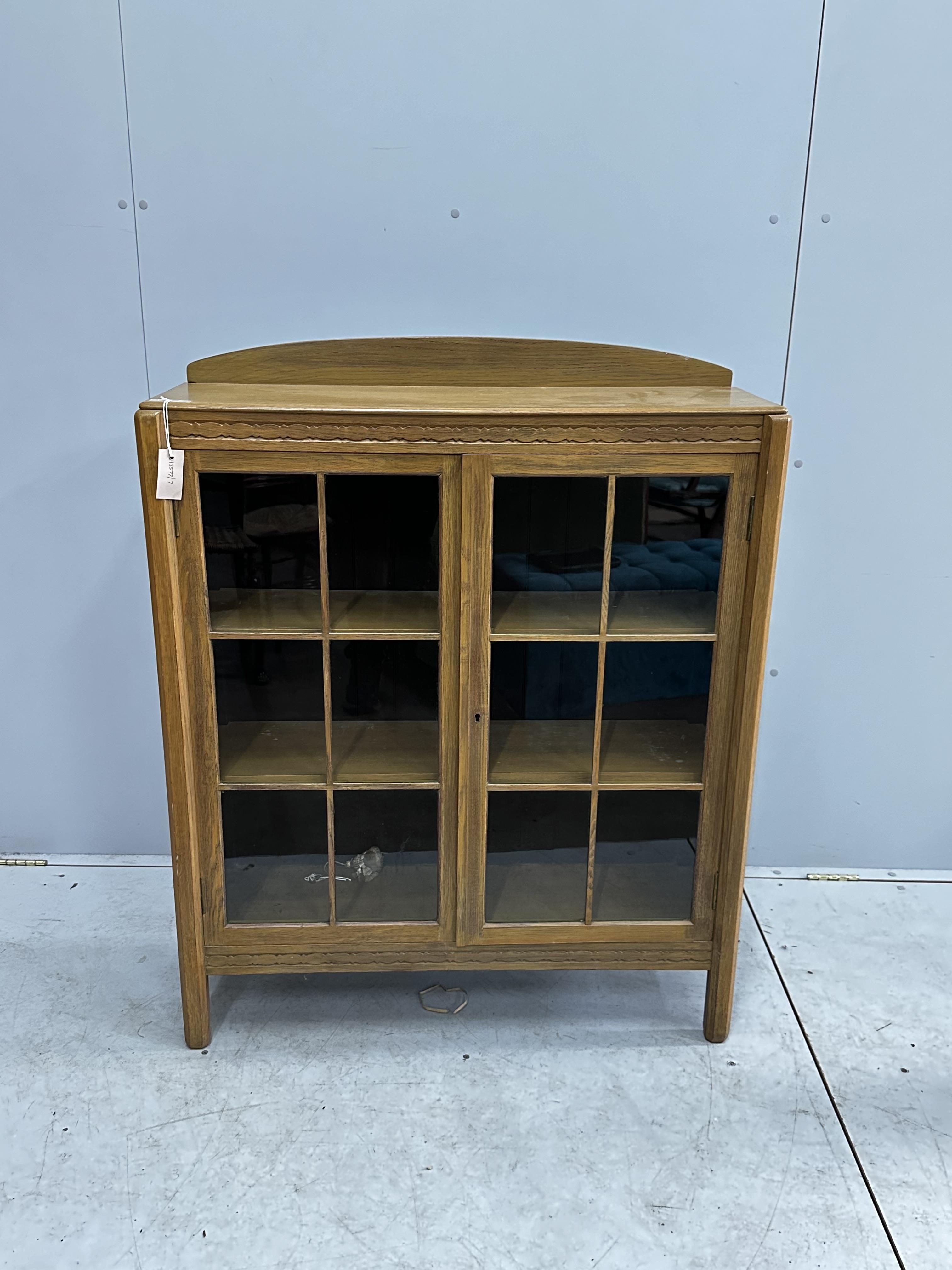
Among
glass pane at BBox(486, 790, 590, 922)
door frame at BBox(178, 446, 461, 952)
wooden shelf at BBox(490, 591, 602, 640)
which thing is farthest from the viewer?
glass pane at BBox(486, 790, 590, 922)

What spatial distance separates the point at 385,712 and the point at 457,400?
0.57m

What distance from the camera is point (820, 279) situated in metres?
2.17

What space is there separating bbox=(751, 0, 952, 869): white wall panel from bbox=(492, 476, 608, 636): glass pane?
79cm

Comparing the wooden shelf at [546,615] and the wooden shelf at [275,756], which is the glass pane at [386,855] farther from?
the wooden shelf at [546,615]

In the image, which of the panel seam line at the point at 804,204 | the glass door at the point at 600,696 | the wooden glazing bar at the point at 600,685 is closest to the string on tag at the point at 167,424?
the glass door at the point at 600,696

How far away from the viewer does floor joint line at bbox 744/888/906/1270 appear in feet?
5.10

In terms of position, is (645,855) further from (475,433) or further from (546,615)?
(475,433)

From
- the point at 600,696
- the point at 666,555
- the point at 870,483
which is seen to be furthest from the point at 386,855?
the point at 870,483

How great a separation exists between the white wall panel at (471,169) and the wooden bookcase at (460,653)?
0.23 meters

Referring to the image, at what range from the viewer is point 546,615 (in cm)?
175

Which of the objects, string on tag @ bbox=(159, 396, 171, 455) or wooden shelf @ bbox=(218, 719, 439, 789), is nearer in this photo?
string on tag @ bbox=(159, 396, 171, 455)

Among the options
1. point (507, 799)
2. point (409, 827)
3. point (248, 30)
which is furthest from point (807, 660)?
point (248, 30)

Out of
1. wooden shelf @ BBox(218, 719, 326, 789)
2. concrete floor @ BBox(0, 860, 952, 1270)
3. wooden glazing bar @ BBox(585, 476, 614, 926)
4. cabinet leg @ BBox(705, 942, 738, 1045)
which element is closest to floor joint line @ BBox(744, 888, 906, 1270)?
concrete floor @ BBox(0, 860, 952, 1270)

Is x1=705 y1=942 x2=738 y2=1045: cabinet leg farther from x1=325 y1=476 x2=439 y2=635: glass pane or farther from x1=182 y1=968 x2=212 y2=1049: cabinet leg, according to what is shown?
x1=182 y1=968 x2=212 y2=1049: cabinet leg
